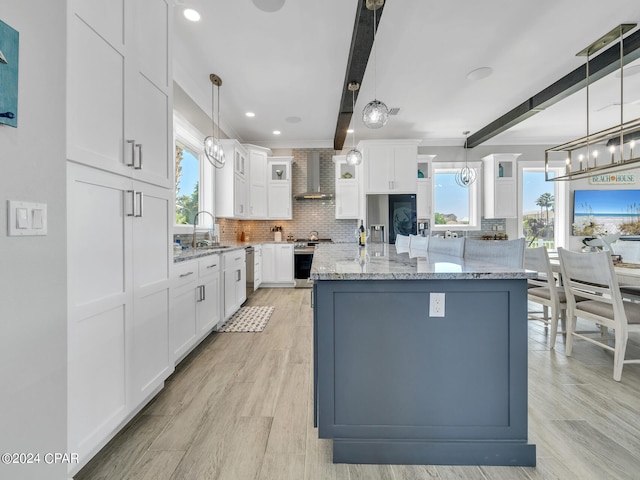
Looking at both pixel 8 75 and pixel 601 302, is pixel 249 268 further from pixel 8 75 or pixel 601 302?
pixel 601 302

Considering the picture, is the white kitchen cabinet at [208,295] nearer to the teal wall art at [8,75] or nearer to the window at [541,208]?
the teal wall art at [8,75]

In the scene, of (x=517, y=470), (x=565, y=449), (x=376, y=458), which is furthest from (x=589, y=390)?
(x=376, y=458)

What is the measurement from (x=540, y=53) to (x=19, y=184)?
4324mm

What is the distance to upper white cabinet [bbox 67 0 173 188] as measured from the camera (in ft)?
3.95

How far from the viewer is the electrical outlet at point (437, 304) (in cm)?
132

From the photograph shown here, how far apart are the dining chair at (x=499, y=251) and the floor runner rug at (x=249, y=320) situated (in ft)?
7.28

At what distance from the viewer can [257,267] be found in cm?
499

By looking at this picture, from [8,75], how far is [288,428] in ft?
6.09

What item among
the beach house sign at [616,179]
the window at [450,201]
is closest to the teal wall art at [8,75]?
the window at [450,201]

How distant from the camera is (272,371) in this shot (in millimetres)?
2229

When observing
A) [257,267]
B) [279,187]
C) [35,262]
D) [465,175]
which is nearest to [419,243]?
[35,262]

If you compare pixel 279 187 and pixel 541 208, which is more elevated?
pixel 279 187

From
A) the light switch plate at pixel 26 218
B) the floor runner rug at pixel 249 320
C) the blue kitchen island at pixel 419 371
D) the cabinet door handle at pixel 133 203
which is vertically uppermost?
the cabinet door handle at pixel 133 203

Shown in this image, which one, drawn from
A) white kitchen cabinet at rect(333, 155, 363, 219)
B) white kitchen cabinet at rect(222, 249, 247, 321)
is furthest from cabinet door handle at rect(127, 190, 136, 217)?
white kitchen cabinet at rect(333, 155, 363, 219)
